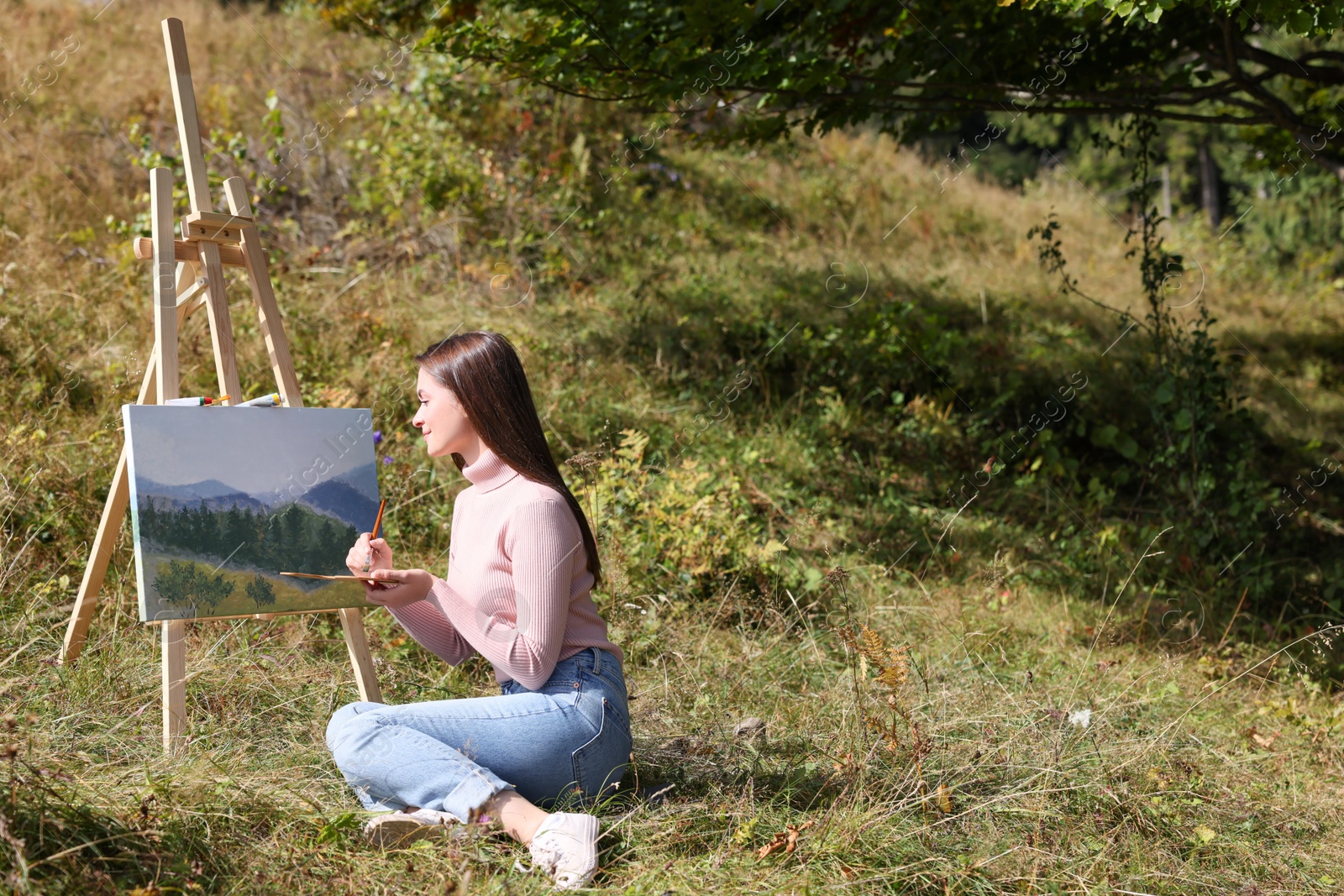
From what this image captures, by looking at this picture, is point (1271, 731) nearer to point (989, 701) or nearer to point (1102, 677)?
point (1102, 677)

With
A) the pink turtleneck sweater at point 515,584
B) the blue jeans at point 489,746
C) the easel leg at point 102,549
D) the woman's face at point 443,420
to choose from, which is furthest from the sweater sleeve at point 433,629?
the easel leg at point 102,549

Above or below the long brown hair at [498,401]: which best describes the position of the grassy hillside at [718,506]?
below

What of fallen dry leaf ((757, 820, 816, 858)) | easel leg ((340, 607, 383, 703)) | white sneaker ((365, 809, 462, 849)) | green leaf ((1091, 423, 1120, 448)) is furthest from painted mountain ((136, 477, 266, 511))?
green leaf ((1091, 423, 1120, 448))

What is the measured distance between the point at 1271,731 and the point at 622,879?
2782 millimetres

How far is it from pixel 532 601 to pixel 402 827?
1.91 ft

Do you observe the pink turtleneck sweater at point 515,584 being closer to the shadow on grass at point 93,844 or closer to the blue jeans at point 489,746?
the blue jeans at point 489,746

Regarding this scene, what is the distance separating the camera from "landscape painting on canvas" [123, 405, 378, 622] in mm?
2619

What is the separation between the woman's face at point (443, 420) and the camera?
98.5 inches

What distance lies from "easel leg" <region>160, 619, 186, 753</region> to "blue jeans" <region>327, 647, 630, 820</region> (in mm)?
542

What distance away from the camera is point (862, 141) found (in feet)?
34.1

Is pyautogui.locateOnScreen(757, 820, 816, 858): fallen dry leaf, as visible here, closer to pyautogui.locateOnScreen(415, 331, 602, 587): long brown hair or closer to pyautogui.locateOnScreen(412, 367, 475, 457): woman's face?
pyautogui.locateOnScreen(415, 331, 602, 587): long brown hair

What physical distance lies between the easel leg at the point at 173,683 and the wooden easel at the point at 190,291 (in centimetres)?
33

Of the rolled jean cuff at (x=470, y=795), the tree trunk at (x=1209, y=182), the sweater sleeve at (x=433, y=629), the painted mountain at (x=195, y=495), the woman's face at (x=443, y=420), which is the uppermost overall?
the woman's face at (x=443, y=420)

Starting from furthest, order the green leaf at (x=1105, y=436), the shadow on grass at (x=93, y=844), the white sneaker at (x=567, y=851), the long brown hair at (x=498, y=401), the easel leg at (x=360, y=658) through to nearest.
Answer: the green leaf at (x=1105, y=436) → the easel leg at (x=360, y=658) → the long brown hair at (x=498, y=401) → the white sneaker at (x=567, y=851) → the shadow on grass at (x=93, y=844)
